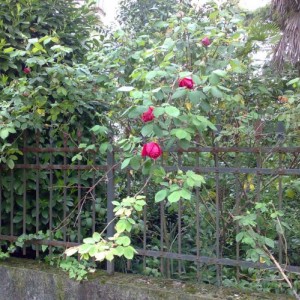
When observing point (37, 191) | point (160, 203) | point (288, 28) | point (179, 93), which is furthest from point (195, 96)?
point (288, 28)

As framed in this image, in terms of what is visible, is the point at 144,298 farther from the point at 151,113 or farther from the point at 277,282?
the point at 151,113

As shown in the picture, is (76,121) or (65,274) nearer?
(65,274)

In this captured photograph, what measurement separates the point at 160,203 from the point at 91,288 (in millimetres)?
800

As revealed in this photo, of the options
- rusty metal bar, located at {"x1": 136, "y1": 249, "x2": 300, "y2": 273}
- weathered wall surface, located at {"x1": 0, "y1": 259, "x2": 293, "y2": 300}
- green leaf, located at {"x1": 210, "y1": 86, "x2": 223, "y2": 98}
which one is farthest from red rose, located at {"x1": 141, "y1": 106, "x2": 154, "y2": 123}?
weathered wall surface, located at {"x1": 0, "y1": 259, "x2": 293, "y2": 300}

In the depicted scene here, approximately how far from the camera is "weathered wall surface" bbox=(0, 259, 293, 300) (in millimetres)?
2982

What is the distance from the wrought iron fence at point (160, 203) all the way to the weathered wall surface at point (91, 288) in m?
0.14

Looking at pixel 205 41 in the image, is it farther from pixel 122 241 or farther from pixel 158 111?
pixel 122 241

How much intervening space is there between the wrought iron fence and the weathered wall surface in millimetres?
144

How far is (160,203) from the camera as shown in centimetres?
339

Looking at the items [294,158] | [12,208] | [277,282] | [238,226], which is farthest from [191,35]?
[12,208]

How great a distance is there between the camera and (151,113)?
245 cm

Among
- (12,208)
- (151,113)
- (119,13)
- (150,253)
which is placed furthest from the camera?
(119,13)

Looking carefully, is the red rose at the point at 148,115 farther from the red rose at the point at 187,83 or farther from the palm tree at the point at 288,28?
the palm tree at the point at 288,28

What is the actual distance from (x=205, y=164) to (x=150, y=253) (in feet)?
2.51
